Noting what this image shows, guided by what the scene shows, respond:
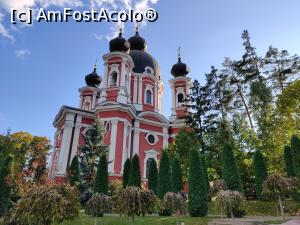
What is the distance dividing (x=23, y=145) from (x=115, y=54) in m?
17.5

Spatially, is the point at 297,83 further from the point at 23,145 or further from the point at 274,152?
the point at 23,145

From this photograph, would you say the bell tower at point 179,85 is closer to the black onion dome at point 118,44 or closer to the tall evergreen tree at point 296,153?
the black onion dome at point 118,44

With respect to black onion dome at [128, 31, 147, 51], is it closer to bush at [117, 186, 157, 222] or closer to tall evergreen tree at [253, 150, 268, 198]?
tall evergreen tree at [253, 150, 268, 198]

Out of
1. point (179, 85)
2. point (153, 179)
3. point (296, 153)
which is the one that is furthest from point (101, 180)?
point (179, 85)

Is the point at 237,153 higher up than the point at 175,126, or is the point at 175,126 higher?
the point at 175,126

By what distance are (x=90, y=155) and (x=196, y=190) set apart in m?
10.3

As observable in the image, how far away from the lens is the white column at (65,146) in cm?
2401

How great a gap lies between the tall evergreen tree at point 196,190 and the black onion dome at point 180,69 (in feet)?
71.2

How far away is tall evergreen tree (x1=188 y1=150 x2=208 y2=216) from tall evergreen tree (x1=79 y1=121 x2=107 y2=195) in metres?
8.39

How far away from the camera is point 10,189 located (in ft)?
55.6

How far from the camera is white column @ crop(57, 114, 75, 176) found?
2401 cm

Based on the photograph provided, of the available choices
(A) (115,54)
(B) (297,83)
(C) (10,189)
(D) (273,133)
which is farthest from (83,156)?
(B) (297,83)

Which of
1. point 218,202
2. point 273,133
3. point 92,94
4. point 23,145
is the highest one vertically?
point 92,94

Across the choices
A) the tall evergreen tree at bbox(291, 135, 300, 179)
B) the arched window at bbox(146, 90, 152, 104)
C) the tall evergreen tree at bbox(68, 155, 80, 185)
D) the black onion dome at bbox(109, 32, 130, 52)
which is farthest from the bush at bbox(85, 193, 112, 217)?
the arched window at bbox(146, 90, 152, 104)
